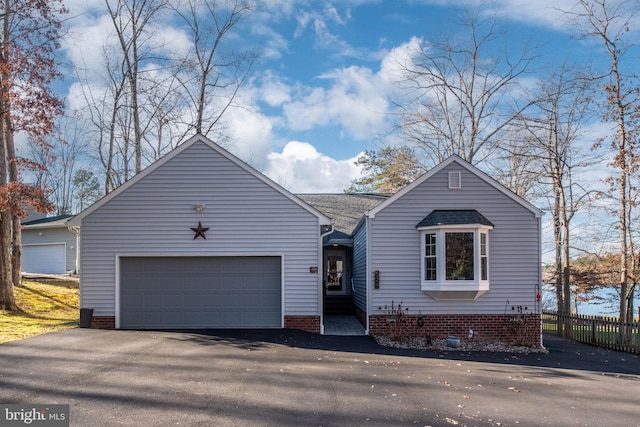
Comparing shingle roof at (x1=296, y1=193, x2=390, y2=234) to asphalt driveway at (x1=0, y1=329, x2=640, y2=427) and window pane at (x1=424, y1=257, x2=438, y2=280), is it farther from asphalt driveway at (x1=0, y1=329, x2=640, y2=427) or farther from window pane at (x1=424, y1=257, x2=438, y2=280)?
asphalt driveway at (x1=0, y1=329, x2=640, y2=427)

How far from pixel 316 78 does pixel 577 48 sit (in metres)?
10.6

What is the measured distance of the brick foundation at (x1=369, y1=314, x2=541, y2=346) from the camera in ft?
42.9

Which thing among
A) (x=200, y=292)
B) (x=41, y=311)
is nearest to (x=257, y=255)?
(x=200, y=292)

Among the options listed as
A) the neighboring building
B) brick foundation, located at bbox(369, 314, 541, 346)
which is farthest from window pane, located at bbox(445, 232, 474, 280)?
the neighboring building

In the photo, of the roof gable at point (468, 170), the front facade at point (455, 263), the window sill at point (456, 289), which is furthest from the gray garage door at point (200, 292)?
the window sill at point (456, 289)

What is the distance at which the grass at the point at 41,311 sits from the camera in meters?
12.2

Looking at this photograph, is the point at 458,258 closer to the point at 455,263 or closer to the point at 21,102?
the point at 455,263

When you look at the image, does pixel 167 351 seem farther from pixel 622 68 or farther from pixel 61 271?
pixel 61 271

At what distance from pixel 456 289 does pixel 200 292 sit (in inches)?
278

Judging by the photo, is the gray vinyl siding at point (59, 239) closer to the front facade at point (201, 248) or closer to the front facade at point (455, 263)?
the front facade at point (201, 248)

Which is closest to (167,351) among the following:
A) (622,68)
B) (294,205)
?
(294,205)

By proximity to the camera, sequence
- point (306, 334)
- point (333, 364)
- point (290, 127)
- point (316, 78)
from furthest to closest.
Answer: point (290, 127) < point (316, 78) < point (306, 334) < point (333, 364)

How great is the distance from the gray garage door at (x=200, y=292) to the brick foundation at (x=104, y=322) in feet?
0.76

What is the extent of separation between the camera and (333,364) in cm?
950
